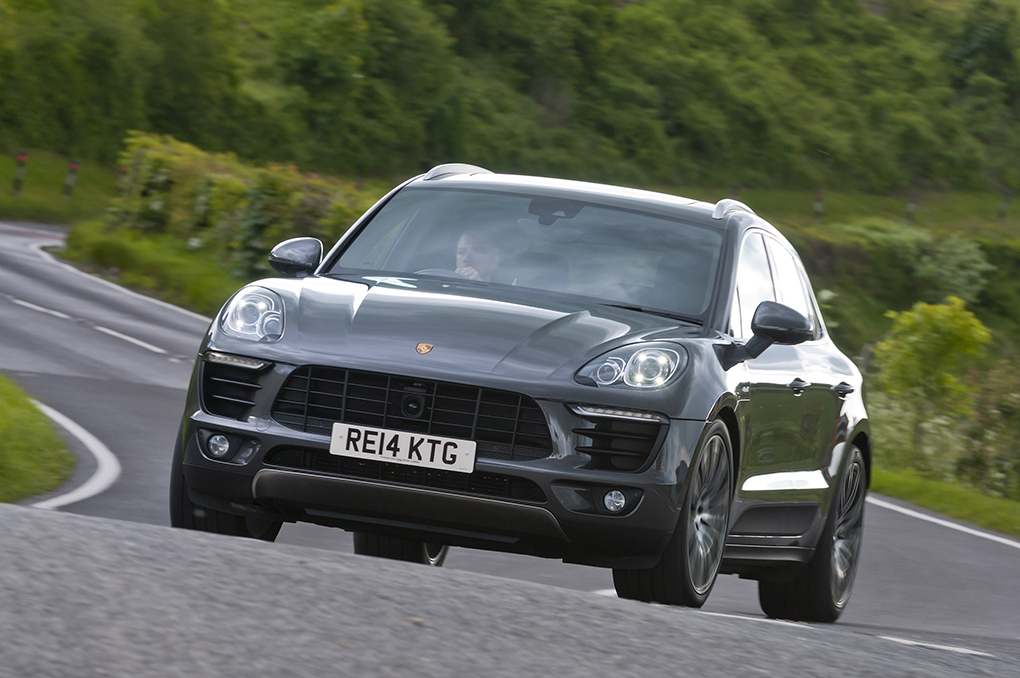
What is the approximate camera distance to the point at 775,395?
6.66 metres

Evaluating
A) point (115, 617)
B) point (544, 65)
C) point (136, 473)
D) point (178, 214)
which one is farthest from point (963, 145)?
point (115, 617)

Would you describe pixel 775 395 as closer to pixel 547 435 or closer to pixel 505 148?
pixel 547 435

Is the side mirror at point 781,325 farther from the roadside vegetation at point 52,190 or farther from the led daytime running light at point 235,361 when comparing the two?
the roadside vegetation at point 52,190

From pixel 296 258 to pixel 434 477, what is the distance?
4.76ft

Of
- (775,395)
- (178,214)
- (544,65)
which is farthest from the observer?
(544,65)

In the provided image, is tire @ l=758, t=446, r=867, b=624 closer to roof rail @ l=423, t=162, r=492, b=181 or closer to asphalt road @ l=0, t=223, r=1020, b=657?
asphalt road @ l=0, t=223, r=1020, b=657

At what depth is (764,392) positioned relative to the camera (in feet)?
21.4

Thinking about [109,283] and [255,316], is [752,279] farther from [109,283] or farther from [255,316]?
[109,283]

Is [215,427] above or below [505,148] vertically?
above

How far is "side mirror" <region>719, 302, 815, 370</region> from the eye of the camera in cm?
626

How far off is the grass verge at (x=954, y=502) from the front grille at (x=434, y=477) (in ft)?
26.8

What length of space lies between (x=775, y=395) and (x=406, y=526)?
1832 mm

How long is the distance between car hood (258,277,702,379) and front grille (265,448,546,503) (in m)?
0.34

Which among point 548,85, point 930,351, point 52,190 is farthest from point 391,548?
point 548,85
